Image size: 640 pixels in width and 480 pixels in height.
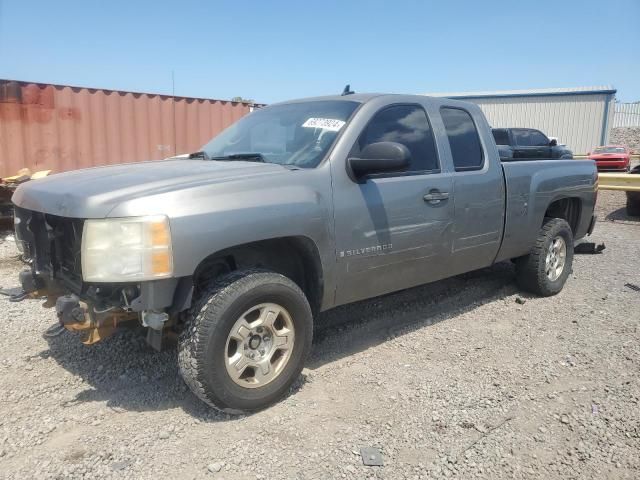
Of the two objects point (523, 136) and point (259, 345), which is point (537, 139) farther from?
point (259, 345)

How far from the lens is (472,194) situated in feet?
13.8

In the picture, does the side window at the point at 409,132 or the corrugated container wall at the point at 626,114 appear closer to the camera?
the side window at the point at 409,132

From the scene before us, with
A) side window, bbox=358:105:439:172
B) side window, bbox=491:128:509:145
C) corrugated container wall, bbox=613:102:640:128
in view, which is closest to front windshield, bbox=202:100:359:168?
side window, bbox=358:105:439:172

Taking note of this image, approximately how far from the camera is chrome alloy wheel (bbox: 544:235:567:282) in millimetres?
5348

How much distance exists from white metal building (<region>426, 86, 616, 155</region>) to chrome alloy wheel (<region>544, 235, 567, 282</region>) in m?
27.0

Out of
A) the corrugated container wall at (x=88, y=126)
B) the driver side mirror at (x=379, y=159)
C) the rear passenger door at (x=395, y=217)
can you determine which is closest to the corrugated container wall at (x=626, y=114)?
the corrugated container wall at (x=88, y=126)

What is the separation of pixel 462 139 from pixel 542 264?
1.74 m

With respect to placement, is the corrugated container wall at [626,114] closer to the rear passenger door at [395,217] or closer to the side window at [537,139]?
the side window at [537,139]

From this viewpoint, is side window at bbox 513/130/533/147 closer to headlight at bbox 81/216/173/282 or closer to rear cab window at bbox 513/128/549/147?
rear cab window at bbox 513/128/549/147

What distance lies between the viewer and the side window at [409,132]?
3.67 metres

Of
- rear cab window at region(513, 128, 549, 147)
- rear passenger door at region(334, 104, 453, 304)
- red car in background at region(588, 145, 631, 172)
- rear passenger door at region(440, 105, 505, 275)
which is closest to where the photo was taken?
rear passenger door at region(334, 104, 453, 304)

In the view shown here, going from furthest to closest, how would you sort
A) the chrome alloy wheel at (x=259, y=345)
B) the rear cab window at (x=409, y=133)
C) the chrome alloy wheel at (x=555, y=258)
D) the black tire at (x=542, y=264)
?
the chrome alloy wheel at (x=555, y=258) < the black tire at (x=542, y=264) < the rear cab window at (x=409, y=133) < the chrome alloy wheel at (x=259, y=345)

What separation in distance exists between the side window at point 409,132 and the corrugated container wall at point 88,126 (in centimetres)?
731

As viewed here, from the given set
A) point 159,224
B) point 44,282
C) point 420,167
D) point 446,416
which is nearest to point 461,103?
point 420,167
